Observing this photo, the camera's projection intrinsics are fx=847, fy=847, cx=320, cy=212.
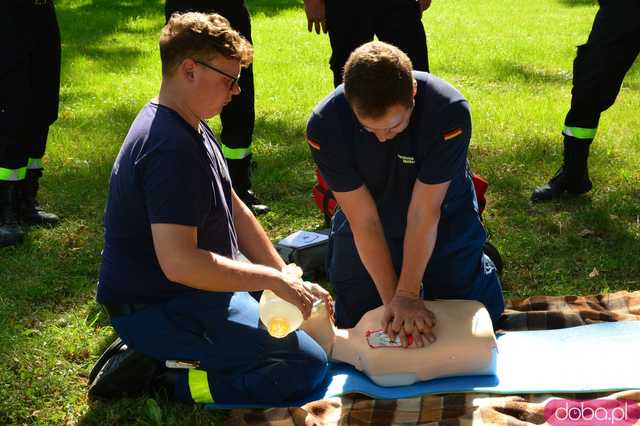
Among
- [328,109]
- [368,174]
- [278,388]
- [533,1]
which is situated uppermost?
[328,109]

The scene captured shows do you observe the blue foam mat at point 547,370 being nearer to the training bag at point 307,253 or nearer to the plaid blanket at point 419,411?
the plaid blanket at point 419,411

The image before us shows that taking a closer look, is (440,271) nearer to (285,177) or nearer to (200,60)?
(200,60)

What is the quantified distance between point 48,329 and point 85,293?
0.43 metres

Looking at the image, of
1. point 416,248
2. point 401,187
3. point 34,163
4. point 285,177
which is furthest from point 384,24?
point 34,163

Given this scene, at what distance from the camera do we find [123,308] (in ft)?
10.9

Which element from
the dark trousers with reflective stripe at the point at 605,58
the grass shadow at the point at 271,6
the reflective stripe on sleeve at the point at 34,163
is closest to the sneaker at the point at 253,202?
the reflective stripe on sleeve at the point at 34,163

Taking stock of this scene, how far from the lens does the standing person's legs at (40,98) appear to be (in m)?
5.09

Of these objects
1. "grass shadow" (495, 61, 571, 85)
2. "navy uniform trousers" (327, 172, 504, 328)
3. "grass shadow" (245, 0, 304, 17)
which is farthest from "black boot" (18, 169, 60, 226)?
"grass shadow" (245, 0, 304, 17)

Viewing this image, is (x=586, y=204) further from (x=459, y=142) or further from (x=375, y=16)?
(x=459, y=142)

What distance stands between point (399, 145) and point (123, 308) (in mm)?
1295

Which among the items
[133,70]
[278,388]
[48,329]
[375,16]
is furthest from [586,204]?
[133,70]

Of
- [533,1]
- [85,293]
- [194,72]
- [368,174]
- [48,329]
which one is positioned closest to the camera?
[194,72]

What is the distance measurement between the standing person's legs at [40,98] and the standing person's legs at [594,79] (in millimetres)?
3121

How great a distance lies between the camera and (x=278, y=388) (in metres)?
3.35
